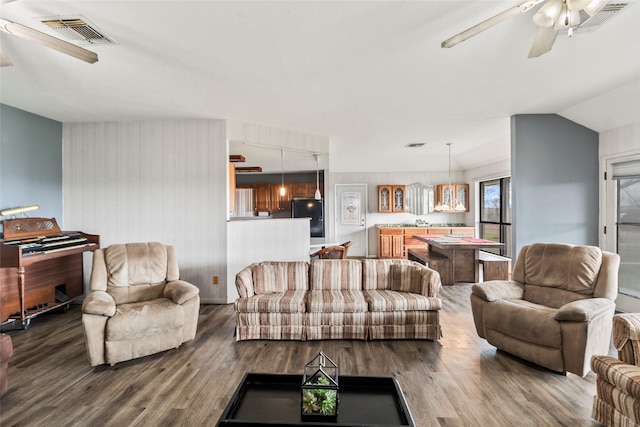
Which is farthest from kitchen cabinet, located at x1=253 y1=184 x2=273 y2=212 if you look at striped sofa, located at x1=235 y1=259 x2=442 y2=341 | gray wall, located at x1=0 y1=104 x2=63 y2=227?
striped sofa, located at x1=235 y1=259 x2=442 y2=341

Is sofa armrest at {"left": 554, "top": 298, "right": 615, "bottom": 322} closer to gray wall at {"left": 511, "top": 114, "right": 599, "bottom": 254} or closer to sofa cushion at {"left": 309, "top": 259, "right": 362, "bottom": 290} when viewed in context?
gray wall at {"left": 511, "top": 114, "right": 599, "bottom": 254}

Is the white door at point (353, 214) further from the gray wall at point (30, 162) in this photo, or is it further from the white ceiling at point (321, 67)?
the gray wall at point (30, 162)

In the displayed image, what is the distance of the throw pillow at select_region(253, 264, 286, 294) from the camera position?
324 centimetres

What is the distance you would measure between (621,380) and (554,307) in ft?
3.64

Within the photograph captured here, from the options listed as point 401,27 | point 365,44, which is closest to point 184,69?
point 365,44

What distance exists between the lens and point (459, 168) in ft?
25.9

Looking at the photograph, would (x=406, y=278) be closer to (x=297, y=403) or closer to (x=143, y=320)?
(x=297, y=403)

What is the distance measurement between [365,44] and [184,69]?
166 cm

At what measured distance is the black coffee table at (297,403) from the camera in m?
1.42

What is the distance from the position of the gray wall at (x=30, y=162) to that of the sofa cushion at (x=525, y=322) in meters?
5.52

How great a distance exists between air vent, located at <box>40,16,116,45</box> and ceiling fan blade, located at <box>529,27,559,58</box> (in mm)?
3028

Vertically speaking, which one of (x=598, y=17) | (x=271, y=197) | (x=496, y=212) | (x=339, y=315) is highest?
(x=598, y=17)

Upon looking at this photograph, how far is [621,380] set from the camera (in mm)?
1625

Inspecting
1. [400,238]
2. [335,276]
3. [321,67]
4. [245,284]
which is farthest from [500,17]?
[400,238]
